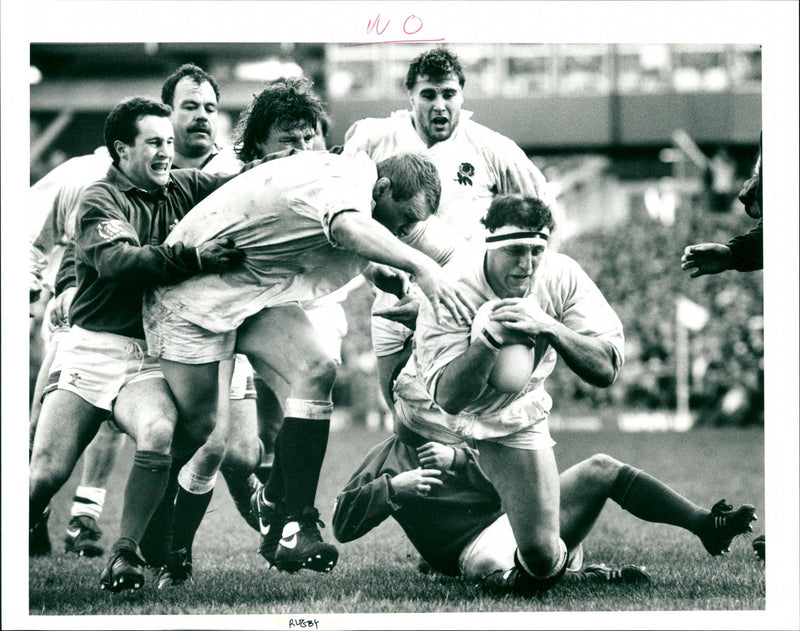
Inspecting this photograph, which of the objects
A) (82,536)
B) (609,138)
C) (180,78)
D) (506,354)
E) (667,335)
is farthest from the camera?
(667,335)

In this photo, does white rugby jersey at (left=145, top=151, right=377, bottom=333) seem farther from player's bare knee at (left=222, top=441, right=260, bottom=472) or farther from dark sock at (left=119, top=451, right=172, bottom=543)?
player's bare knee at (left=222, top=441, right=260, bottom=472)

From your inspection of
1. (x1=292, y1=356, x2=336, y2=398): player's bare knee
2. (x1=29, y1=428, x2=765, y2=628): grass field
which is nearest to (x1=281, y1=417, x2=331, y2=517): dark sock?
(x1=292, y1=356, x2=336, y2=398): player's bare knee

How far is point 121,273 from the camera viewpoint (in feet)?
14.0

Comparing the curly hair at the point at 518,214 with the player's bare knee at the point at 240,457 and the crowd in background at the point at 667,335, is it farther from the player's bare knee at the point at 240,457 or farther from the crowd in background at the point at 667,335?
the crowd in background at the point at 667,335

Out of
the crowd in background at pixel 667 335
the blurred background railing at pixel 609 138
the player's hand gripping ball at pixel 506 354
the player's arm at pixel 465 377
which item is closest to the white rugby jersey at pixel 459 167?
the blurred background railing at pixel 609 138

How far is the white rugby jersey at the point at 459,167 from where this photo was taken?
4941 millimetres

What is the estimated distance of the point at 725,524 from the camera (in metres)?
4.60

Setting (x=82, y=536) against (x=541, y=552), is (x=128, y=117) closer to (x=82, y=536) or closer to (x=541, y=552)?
(x=82, y=536)

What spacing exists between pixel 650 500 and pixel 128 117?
271 cm

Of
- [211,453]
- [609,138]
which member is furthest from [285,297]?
[609,138]

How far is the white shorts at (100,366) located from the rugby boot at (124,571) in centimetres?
62

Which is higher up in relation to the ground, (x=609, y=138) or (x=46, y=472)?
(x=609, y=138)

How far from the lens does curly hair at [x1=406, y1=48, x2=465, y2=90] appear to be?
191 inches

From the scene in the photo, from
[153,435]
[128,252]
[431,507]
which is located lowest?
[431,507]
